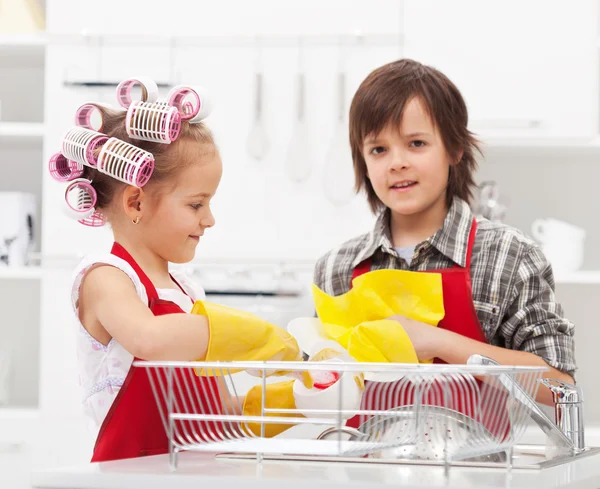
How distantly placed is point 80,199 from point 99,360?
184 mm

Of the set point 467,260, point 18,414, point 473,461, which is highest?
point 467,260

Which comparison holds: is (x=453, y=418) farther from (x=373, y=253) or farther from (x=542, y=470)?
(x=373, y=253)

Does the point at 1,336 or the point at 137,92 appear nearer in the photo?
the point at 137,92

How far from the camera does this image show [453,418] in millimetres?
773

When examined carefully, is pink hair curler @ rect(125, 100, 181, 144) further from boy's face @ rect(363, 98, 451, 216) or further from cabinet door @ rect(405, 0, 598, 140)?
cabinet door @ rect(405, 0, 598, 140)

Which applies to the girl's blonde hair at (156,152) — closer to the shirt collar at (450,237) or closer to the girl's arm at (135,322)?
the girl's arm at (135,322)

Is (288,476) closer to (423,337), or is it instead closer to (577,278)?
(423,337)

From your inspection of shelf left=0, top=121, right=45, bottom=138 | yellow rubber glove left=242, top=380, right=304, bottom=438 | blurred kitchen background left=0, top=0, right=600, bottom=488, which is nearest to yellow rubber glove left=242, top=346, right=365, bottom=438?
yellow rubber glove left=242, top=380, right=304, bottom=438

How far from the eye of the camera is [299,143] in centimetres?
212

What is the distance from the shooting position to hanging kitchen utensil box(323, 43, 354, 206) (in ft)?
6.87

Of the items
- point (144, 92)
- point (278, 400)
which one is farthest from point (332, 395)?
point (144, 92)

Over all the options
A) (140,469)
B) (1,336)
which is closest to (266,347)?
(140,469)

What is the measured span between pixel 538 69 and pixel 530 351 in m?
1.00

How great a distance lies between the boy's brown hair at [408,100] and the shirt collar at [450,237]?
0.05 metres
